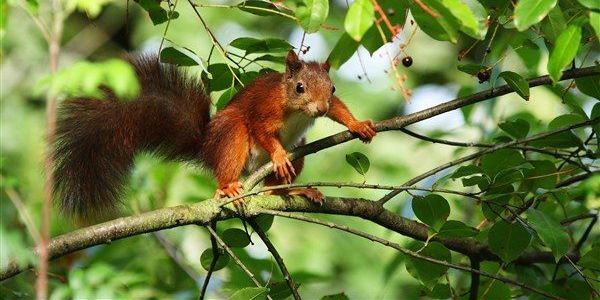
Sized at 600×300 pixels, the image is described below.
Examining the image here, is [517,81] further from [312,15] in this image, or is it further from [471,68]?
[312,15]

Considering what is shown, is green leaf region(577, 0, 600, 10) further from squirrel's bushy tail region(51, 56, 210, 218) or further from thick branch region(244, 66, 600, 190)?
squirrel's bushy tail region(51, 56, 210, 218)

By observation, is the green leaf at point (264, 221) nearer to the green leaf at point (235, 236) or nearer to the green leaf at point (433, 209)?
the green leaf at point (235, 236)

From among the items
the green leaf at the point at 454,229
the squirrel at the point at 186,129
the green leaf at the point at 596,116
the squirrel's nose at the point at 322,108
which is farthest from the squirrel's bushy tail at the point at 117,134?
the green leaf at the point at 596,116

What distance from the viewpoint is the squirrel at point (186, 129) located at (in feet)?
9.00

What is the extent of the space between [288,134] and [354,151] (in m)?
0.90

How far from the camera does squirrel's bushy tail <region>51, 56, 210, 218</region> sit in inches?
107

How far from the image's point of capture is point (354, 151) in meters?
4.15

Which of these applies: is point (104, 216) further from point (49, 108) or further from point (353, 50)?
point (49, 108)

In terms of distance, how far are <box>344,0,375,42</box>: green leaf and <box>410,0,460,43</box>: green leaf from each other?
14cm

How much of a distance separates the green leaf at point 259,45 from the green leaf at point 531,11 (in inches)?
34.9

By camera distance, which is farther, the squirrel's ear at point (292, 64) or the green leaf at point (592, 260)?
the squirrel's ear at point (292, 64)

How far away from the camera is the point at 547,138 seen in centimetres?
242

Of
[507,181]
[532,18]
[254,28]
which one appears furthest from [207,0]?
[532,18]

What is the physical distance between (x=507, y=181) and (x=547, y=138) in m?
0.25
